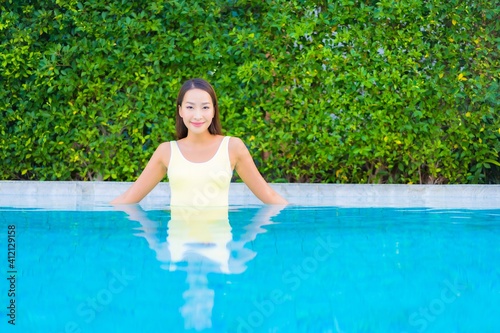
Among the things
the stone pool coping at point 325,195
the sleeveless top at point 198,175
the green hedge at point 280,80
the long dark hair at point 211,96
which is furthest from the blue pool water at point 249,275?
the green hedge at point 280,80

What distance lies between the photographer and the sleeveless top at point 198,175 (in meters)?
5.89

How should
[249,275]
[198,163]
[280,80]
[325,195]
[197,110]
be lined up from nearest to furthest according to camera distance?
Result: 1. [249,275]
2. [197,110]
3. [198,163]
4. [325,195]
5. [280,80]

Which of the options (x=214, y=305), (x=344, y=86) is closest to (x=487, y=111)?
(x=344, y=86)

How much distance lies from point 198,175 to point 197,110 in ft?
1.65

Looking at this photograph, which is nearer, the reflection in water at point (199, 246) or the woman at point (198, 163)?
the reflection in water at point (199, 246)

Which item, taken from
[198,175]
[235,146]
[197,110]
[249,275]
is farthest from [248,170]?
[249,275]

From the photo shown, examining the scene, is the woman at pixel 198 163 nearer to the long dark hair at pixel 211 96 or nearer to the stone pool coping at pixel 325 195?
the long dark hair at pixel 211 96

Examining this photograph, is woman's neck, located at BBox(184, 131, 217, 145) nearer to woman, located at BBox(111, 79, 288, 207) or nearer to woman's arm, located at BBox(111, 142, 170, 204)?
woman, located at BBox(111, 79, 288, 207)

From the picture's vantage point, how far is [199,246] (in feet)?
15.4

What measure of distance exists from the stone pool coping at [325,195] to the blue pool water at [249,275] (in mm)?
1602

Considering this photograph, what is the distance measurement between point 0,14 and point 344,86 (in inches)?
153

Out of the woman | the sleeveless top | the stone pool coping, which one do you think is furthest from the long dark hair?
the stone pool coping

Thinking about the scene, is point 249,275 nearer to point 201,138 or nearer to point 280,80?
point 201,138

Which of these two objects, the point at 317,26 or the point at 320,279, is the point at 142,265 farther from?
the point at 317,26
